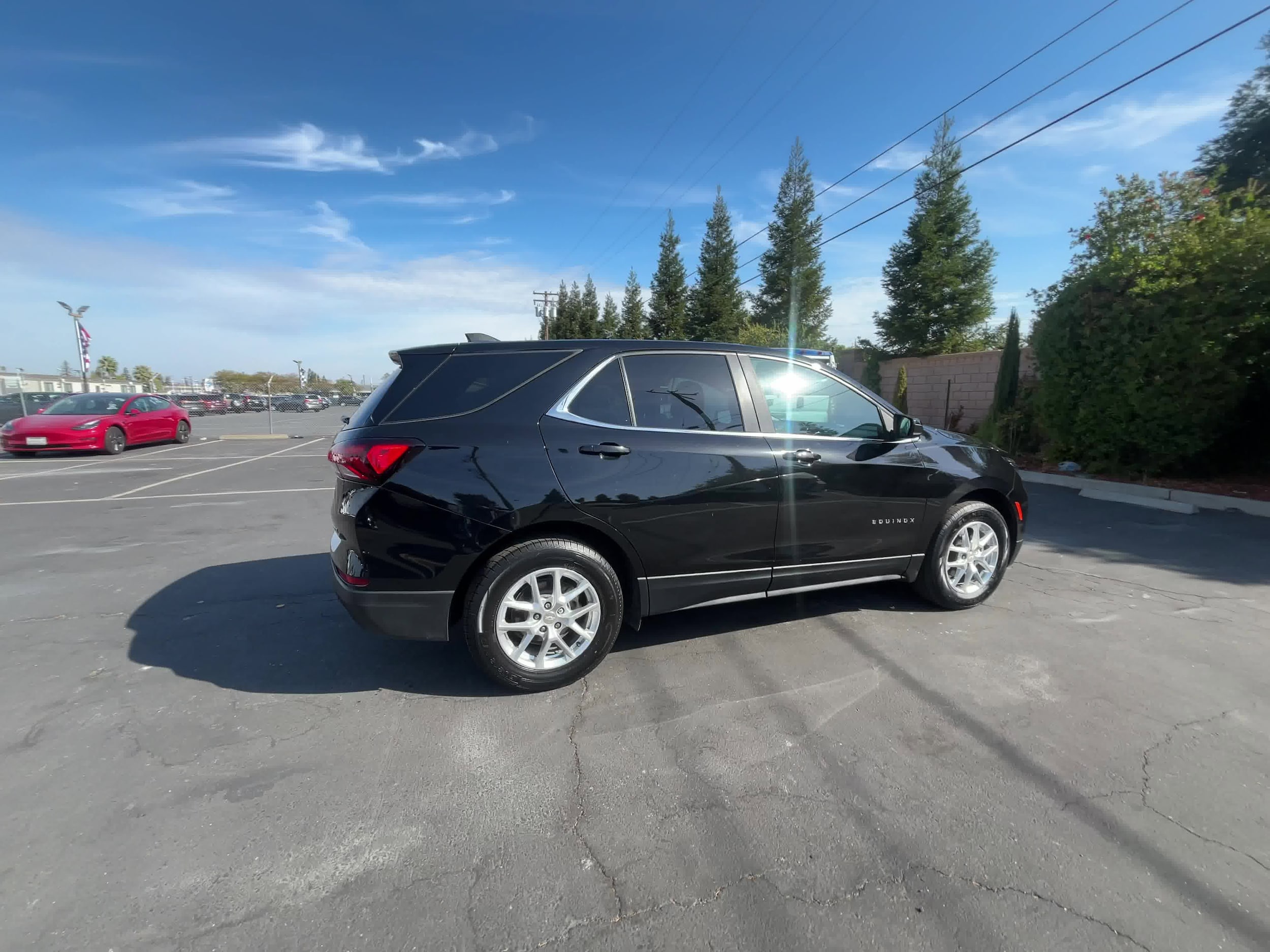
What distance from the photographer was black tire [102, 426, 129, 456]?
14336 millimetres

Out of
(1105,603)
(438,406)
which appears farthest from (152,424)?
(1105,603)

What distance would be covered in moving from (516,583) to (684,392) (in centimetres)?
142

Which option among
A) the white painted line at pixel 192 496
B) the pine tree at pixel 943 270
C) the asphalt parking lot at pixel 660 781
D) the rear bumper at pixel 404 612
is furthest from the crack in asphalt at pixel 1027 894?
the pine tree at pixel 943 270

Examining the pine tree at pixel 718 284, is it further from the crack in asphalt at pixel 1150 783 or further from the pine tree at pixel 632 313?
the crack in asphalt at pixel 1150 783

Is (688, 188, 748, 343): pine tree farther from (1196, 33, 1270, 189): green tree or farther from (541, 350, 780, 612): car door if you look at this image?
(541, 350, 780, 612): car door

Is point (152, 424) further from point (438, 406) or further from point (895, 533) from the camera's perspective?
point (895, 533)

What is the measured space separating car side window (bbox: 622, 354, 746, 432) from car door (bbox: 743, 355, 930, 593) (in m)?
0.19

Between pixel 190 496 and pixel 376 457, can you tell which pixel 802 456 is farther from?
pixel 190 496

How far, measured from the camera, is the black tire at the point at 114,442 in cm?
1434

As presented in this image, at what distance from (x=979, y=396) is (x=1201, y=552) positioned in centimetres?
1098

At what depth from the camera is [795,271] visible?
35031 mm

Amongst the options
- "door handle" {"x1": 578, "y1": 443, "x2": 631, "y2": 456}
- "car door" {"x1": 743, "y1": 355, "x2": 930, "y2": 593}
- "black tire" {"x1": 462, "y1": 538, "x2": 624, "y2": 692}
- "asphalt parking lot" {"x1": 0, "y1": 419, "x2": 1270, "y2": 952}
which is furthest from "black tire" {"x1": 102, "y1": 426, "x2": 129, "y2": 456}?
"car door" {"x1": 743, "y1": 355, "x2": 930, "y2": 593}

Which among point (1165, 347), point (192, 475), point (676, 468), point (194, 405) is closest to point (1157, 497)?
point (1165, 347)

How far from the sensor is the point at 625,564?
130 inches
